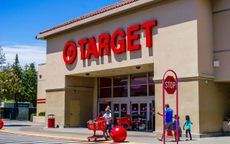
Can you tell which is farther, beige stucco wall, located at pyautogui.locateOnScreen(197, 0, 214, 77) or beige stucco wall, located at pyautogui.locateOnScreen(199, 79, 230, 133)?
beige stucco wall, located at pyautogui.locateOnScreen(197, 0, 214, 77)

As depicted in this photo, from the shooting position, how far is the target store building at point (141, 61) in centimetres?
2316

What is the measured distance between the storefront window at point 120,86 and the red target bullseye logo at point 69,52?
4.39 meters

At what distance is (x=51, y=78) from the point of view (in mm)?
34688

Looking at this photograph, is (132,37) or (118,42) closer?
(132,37)

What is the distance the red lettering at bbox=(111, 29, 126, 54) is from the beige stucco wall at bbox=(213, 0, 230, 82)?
20.6ft

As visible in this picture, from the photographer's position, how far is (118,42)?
2762 cm

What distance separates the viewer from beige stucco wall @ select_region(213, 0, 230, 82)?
23.5 meters

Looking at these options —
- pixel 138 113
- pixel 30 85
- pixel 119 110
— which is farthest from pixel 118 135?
pixel 30 85

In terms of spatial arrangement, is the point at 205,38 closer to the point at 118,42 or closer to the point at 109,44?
the point at 118,42

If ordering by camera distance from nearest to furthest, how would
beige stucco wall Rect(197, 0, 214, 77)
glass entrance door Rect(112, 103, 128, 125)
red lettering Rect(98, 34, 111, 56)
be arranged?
beige stucco wall Rect(197, 0, 214, 77) → red lettering Rect(98, 34, 111, 56) → glass entrance door Rect(112, 103, 128, 125)

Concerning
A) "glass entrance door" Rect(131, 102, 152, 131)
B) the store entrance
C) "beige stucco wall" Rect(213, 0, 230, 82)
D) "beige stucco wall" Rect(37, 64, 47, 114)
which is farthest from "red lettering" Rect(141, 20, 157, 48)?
"beige stucco wall" Rect(37, 64, 47, 114)

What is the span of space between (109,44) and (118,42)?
109 centimetres

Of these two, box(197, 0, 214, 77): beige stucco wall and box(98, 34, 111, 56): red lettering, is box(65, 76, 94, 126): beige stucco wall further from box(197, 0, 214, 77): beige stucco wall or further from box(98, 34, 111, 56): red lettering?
box(197, 0, 214, 77): beige stucco wall

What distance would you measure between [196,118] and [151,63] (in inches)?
196
